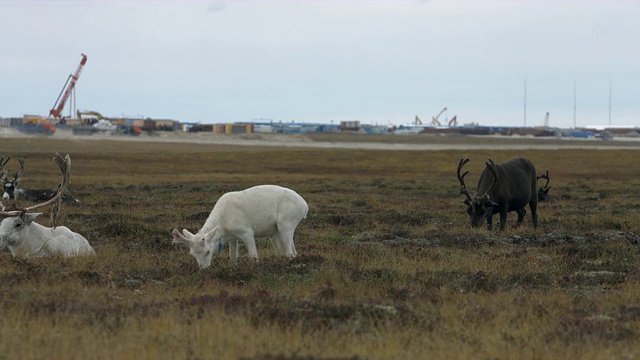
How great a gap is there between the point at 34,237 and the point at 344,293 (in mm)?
6988

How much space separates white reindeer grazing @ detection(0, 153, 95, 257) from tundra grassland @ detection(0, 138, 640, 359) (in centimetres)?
28

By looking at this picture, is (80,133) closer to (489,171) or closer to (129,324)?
(489,171)

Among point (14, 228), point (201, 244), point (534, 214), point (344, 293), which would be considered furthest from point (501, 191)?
point (14, 228)

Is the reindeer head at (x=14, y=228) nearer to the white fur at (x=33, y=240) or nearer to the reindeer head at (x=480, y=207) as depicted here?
the white fur at (x=33, y=240)

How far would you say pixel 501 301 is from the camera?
1154 centimetres

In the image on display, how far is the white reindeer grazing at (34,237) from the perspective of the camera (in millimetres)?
16031

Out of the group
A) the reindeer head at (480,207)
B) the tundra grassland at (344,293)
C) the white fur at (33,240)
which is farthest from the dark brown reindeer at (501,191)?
the white fur at (33,240)

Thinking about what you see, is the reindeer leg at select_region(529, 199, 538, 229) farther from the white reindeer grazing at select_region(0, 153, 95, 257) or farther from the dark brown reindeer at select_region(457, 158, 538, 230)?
the white reindeer grazing at select_region(0, 153, 95, 257)

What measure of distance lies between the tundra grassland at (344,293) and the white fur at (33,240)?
0.26m

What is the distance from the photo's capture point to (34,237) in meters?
16.4

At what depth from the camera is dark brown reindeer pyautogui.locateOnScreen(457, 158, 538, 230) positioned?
21844 mm

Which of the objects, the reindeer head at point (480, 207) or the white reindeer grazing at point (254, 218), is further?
the reindeer head at point (480, 207)

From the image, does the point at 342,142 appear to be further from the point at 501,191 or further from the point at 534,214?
the point at 501,191

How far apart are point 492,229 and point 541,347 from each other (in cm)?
1316
